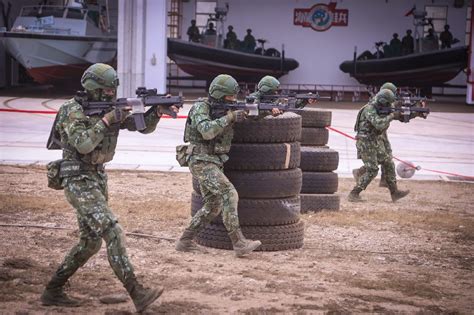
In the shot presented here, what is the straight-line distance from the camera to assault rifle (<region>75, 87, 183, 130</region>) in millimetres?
6551

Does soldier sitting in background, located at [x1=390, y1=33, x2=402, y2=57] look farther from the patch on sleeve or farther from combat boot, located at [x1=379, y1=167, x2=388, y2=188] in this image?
the patch on sleeve

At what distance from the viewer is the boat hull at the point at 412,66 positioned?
108 feet

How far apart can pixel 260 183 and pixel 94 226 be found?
2.77 metres

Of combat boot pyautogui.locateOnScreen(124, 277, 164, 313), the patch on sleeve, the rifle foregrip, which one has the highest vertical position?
the patch on sleeve

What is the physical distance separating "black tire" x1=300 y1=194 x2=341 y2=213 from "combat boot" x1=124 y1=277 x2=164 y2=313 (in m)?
5.20

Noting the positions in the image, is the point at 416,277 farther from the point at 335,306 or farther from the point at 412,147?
the point at 412,147

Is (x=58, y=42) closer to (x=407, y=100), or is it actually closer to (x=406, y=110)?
(x=407, y=100)

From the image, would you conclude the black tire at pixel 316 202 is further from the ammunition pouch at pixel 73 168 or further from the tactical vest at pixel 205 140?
the ammunition pouch at pixel 73 168

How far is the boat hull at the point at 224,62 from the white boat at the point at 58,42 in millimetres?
2511

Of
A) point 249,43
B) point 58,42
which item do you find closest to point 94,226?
point 58,42

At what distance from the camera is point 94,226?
6363 mm

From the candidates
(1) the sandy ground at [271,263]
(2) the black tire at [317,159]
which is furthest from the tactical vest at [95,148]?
(2) the black tire at [317,159]

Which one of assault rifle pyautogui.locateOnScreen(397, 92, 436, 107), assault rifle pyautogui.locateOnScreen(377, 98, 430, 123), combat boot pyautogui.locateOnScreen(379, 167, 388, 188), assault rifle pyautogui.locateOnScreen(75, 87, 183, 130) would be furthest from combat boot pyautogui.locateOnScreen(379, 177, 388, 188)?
assault rifle pyautogui.locateOnScreen(75, 87, 183, 130)

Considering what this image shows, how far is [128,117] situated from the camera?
6.82m
